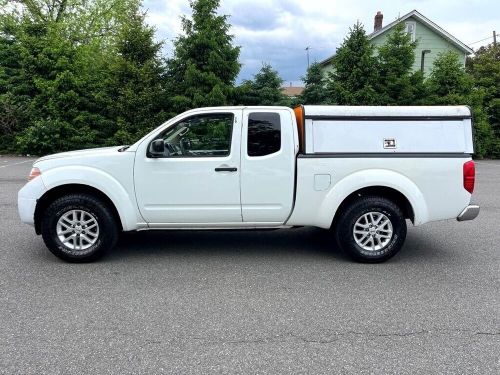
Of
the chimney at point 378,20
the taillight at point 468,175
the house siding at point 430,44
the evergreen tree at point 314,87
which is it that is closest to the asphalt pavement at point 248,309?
the taillight at point 468,175

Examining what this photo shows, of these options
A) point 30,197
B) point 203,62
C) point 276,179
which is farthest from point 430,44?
point 30,197

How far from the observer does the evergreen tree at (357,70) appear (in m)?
16.8

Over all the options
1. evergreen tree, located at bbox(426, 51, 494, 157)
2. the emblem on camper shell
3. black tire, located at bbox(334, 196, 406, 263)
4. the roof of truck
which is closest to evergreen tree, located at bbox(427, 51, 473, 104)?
evergreen tree, located at bbox(426, 51, 494, 157)

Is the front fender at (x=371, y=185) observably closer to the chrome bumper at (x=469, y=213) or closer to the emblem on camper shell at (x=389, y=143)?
the emblem on camper shell at (x=389, y=143)

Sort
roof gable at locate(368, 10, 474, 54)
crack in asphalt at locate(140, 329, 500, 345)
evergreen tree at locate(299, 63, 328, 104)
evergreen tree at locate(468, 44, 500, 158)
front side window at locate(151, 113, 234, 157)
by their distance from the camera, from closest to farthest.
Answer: crack in asphalt at locate(140, 329, 500, 345)
front side window at locate(151, 113, 234, 157)
evergreen tree at locate(468, 44, 500, 158)
evergreen tree at locate(299, 63, 328, 104)
roof gable at locate(368, 10, 474, 54)

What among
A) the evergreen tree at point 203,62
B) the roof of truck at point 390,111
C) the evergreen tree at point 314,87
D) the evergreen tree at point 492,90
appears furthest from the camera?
the evergreen tree at point 314,87

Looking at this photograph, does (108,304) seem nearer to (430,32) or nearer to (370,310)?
(370,310)

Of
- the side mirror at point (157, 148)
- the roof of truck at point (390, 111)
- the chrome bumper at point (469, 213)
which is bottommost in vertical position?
the chrome bumper at point (469, 213)

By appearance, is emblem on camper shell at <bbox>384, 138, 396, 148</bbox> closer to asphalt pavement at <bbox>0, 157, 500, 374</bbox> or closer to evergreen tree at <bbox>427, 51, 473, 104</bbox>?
asphalt pavement at <bbox>0, 157, 500, 374</bbox>

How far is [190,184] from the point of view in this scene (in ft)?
15.7

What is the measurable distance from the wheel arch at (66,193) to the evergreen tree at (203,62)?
439 inches

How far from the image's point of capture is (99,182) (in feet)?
15.5

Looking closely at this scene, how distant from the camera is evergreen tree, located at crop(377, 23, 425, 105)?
55.4ft

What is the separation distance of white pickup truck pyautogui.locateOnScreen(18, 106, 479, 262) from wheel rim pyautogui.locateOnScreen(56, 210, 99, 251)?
12 millimetres
